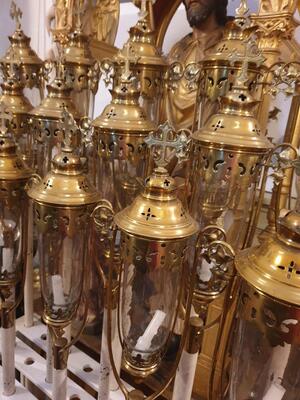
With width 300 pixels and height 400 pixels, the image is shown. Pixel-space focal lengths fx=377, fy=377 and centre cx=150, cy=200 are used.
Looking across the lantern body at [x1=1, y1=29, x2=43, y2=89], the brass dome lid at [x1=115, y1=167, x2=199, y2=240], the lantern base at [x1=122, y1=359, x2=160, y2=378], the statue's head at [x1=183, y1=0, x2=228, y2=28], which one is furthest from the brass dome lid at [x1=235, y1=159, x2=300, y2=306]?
the lantern body at [x1=1, y1=29, x2=43, y2=89]

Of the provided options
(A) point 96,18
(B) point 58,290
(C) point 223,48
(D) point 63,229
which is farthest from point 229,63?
(A) point 96,18

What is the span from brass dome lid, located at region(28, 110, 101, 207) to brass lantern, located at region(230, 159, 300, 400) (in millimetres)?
272

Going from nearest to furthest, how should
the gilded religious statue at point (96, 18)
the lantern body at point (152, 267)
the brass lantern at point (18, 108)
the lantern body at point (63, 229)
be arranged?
the lantern body at point (152, 267), the lantern body at point (63, 229), the brass lantern at point (18, 108), the gilded religious statue at point (96, 18)

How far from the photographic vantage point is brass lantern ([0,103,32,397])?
71cm

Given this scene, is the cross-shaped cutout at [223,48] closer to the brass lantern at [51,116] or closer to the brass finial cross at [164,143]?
the brass finial cross at [164,143]

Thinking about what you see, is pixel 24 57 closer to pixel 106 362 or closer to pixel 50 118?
pixel 50 118

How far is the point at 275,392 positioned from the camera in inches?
18.8

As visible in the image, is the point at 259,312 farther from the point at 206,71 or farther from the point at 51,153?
the point at 51,153

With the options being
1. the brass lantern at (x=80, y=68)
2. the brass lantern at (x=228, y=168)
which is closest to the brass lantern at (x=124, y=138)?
the brass lantern at (x=228, y=168)

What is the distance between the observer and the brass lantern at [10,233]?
28.0 inches

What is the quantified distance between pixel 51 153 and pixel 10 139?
0.56 feet

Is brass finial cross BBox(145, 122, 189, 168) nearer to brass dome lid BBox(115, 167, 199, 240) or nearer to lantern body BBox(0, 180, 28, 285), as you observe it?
brass dome lid BBox(115, 167, 199, 240)

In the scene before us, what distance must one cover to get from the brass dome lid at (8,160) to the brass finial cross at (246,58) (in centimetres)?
42

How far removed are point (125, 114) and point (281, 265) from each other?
0.41 metres
